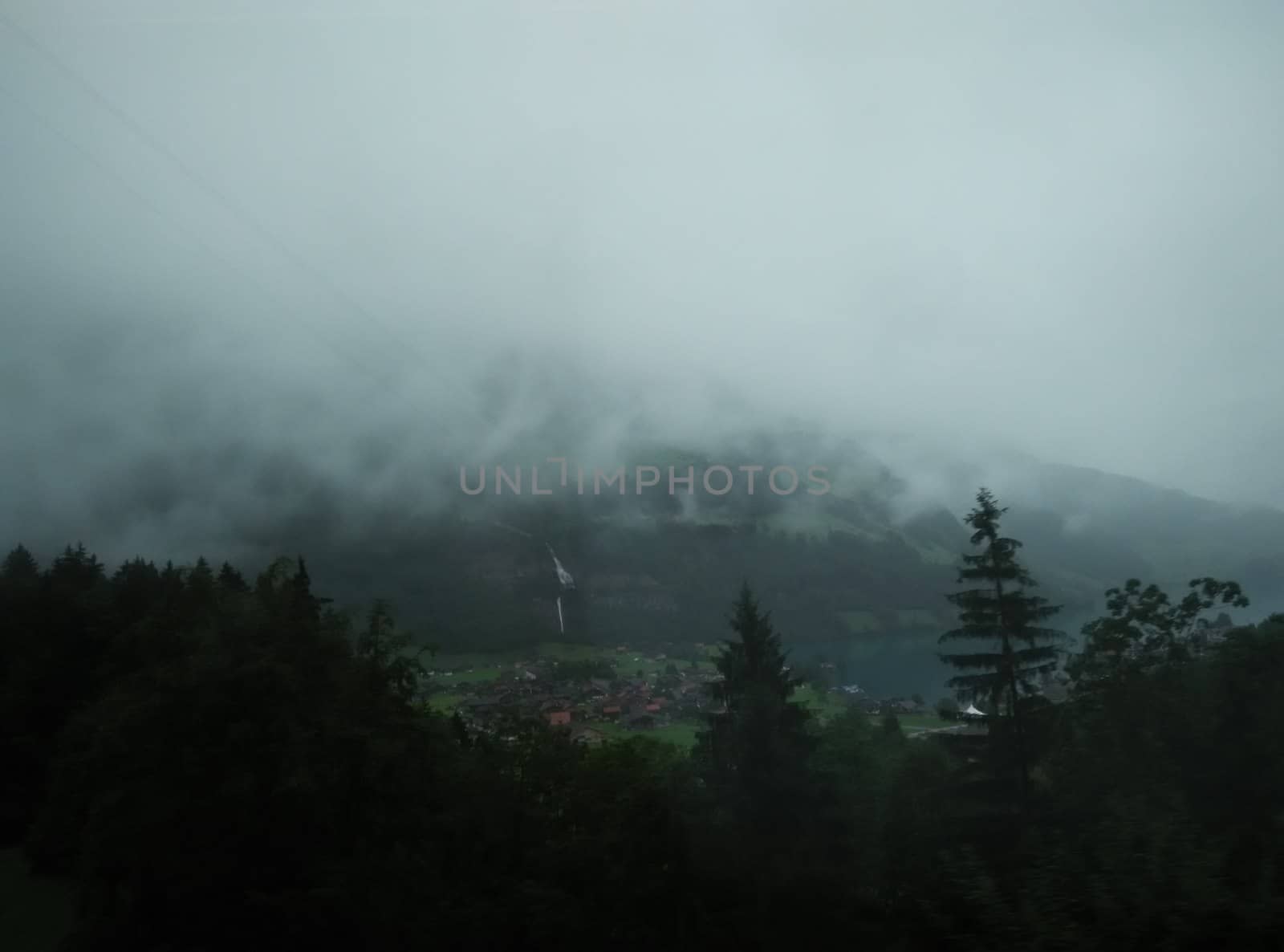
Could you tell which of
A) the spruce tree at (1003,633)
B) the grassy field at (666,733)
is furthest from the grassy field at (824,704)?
the spruce tree at (1003,633)

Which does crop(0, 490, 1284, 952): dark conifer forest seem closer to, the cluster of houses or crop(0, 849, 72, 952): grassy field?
crop(0, 849, 72, 952): grassy field

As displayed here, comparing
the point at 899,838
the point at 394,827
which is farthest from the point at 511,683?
the point at 899,838

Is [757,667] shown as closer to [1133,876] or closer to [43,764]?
[1133,876]

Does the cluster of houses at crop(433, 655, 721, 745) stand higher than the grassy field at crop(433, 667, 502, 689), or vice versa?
the grassy field at crop(433, 667, 502, 689)

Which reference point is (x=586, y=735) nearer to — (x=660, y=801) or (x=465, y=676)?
(x=660, y=801)

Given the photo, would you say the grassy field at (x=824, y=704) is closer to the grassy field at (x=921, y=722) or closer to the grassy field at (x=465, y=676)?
the grassy field at (x=921, y=722)

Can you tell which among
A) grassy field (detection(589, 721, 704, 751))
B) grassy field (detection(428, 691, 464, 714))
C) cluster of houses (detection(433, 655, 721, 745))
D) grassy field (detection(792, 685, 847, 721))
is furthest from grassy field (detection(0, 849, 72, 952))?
grassy field (detection(792, 685, 847, 721))

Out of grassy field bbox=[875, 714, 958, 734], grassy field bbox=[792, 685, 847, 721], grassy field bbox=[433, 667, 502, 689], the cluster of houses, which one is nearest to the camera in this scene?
the cluster of houses

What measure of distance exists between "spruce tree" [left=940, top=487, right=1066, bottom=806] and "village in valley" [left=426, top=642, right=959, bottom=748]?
1222 mm

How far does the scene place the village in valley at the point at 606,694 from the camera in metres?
12.6

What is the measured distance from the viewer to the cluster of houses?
11938mm

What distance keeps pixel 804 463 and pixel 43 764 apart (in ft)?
56.1

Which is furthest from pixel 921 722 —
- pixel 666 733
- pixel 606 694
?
pixel 606 694

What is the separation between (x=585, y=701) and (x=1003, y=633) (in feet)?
22.9
